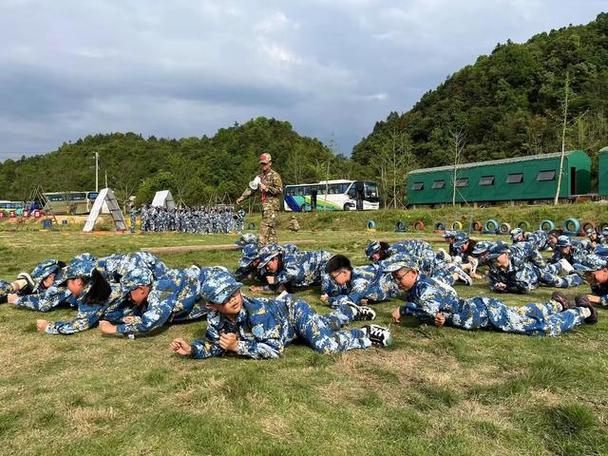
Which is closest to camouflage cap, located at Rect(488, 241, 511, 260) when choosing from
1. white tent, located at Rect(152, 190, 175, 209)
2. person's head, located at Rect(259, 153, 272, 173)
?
A: person's head, located at Rect(259, 153, 272, 173)

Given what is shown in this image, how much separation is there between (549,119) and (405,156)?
21896mm

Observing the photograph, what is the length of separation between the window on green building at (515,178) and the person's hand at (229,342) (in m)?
40.4

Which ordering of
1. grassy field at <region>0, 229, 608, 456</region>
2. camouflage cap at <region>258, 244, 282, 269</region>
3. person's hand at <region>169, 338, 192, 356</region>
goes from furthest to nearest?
camouflage cap at <region>258, 244, 282, 269</region> < person's hand at <region>169, 338, 192, 356</region> < grassy field at <region>0, 229, 608, 456</region>

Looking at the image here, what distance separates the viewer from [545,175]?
39.7 m

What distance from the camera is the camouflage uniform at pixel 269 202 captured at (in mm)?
12547

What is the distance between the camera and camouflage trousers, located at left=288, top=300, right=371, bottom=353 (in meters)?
5.89

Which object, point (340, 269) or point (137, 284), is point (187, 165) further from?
point (137, 284)

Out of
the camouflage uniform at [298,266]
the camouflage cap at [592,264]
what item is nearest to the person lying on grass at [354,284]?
the camouflage uniform at [298,266]

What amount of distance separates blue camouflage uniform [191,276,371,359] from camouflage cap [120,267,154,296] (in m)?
1.54

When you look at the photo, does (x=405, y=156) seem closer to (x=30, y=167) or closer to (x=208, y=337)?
(x=208, y=337)

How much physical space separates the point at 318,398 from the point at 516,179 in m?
41.2

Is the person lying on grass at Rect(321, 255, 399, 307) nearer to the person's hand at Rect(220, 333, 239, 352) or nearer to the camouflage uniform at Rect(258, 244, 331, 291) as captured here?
the camouflage uniform at Rect(258, 244, 331, 291)

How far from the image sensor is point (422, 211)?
41.8 m

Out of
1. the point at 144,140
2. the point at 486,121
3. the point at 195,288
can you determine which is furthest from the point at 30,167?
the point at 195,288
